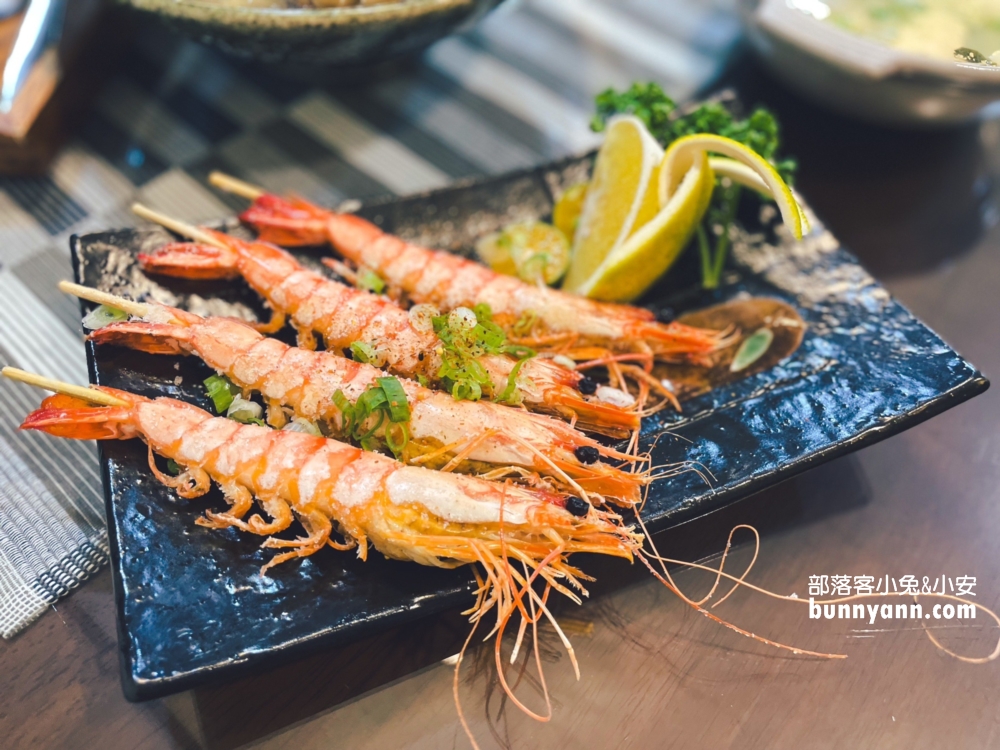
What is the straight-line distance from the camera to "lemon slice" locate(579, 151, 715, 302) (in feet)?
8.93

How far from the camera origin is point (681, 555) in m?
2.46

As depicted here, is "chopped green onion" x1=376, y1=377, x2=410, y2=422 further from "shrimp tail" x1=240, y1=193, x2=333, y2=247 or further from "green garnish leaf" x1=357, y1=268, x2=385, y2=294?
"shrimp tail" x1=240, y1=193, x2=333, y2=247

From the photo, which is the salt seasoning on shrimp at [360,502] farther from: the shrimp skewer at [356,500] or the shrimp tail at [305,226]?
the shrimp tail at [305,226]

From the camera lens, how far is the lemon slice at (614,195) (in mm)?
2840

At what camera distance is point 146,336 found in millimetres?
2465

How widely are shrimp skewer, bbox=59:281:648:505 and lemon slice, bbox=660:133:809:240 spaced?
3.16 ft

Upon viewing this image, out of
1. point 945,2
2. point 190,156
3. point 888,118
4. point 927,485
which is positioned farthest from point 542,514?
point 945,2

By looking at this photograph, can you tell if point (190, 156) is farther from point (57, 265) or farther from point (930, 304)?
point (930, 304)

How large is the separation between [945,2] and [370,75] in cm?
316

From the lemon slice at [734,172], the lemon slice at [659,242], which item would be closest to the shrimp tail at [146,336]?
the lemon slice at [659,242]

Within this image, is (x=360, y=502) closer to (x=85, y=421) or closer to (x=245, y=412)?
(x=245, y=412)

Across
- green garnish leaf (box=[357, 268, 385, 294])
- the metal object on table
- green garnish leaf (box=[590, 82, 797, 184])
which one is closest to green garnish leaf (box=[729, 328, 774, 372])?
green garnish leaf (box=[590, 82, 797, 184])

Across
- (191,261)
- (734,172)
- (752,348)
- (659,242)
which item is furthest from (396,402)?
(734,172)

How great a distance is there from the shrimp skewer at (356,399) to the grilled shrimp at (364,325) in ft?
0.43
